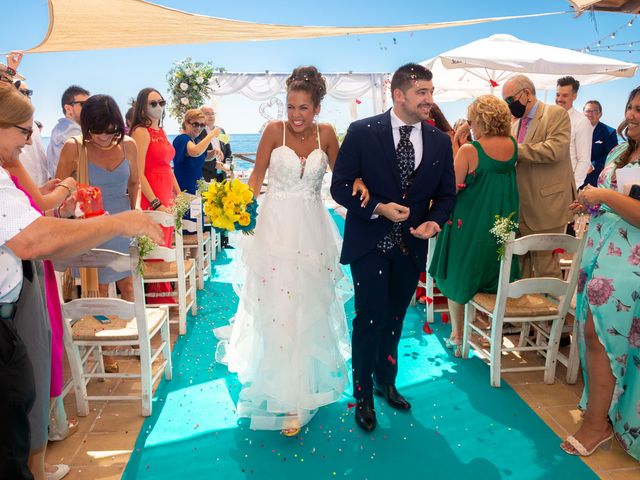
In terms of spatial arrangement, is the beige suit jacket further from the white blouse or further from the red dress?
the white blouse

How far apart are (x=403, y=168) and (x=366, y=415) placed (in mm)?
1494

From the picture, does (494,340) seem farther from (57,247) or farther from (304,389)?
(57,247)

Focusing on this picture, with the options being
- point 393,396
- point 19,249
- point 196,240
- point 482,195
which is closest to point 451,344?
point 393,396

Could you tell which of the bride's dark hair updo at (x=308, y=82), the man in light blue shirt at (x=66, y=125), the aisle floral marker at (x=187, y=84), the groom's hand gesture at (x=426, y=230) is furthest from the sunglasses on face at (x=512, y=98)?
the aisle floral marker at (x=187, y=84)

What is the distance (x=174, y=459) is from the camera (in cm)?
265

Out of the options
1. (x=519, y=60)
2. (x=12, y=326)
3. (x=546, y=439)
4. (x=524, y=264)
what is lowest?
(x=546, y=439)

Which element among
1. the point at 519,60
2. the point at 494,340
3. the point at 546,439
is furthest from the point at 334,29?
the point at 546,439

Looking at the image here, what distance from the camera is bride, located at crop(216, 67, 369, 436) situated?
9.47 feet

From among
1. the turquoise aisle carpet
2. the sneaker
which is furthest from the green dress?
the sneaker

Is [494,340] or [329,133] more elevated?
[329,133]

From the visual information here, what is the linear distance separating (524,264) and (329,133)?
2.05 m

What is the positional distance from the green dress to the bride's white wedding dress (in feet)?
3.75

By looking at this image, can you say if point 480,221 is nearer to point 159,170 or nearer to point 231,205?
point 231,205

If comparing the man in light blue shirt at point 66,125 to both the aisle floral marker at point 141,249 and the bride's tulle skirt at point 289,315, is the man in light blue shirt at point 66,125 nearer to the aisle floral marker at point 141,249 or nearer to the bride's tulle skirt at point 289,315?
the aisle floral marker at point 141,249
